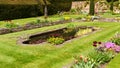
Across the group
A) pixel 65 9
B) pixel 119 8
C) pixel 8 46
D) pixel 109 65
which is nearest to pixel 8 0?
pixel 65 9

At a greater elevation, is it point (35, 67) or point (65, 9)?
point (35, 67)

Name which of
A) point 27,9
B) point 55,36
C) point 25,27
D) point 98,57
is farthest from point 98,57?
point 27,9

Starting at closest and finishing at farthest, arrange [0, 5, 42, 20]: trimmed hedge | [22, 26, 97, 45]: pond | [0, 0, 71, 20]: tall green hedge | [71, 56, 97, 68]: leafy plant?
[71, 56, 97, 68]: leafy plant → [22, 26, 97, 45]: pond → [0, 5, 42, 20]: trimmed hedge → [0, 0, 71, 20]: tall green hedge

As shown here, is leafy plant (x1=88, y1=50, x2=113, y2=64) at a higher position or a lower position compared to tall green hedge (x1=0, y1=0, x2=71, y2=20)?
higher

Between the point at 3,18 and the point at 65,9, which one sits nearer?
the point at 3,18

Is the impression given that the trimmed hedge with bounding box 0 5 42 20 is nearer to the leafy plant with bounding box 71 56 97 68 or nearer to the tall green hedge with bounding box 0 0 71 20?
the tall green hedge with bounding box 0 0 71 20

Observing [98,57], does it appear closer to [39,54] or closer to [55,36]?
[39,54]

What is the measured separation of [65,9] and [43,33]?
29.3 m

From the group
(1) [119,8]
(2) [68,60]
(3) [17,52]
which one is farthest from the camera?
(1) [119,8]

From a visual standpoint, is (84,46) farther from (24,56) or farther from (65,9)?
(65,9)

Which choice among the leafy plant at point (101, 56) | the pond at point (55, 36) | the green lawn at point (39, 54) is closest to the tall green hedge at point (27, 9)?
the pond at point (55, 36)

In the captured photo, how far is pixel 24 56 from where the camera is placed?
1481cm

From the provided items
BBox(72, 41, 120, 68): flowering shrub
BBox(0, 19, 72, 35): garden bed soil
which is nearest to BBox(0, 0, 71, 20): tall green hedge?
BBox(0, 19, 72, 35): garden bed soil

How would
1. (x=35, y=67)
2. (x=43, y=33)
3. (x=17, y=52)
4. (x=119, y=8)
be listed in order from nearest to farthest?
(x=35, y=67) < (x=17, y=52) < (x=43, y=33) < (x=119, y=8)
